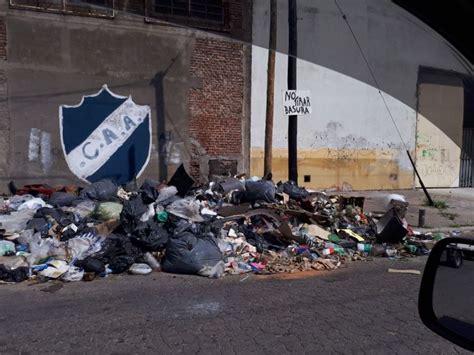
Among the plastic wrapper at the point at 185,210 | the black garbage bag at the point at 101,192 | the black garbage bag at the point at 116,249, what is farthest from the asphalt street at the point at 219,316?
the black garbage bag at the point at 101,192

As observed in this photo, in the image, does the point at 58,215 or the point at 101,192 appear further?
the point at 101,192

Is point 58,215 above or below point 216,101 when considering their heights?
below

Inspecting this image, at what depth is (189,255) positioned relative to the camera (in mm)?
7324

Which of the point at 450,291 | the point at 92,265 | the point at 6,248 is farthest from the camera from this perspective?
the point at 6,248

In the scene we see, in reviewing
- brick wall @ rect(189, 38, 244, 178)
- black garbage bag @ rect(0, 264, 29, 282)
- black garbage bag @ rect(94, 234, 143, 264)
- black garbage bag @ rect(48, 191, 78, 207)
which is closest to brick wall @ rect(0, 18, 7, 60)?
black garbage bag @ rect(48, 191, 78, 207)

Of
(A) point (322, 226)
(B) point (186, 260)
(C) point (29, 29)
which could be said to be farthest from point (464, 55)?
(B) point (186, 260)

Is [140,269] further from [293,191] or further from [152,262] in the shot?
[293,191]

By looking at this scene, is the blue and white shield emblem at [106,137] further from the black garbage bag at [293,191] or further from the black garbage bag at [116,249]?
the black garbage bag at [116,249]

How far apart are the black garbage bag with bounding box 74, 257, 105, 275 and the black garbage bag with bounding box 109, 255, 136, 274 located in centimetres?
14

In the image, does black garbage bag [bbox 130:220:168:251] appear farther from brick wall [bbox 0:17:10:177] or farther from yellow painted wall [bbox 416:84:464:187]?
yellow painted wall [bbox 416:84:464:187]

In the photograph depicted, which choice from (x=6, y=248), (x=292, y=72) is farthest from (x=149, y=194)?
(x=292, y=72)

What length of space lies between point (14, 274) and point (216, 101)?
985 cm

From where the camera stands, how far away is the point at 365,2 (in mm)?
18078

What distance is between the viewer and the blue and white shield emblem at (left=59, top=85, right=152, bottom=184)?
14.0 meters
